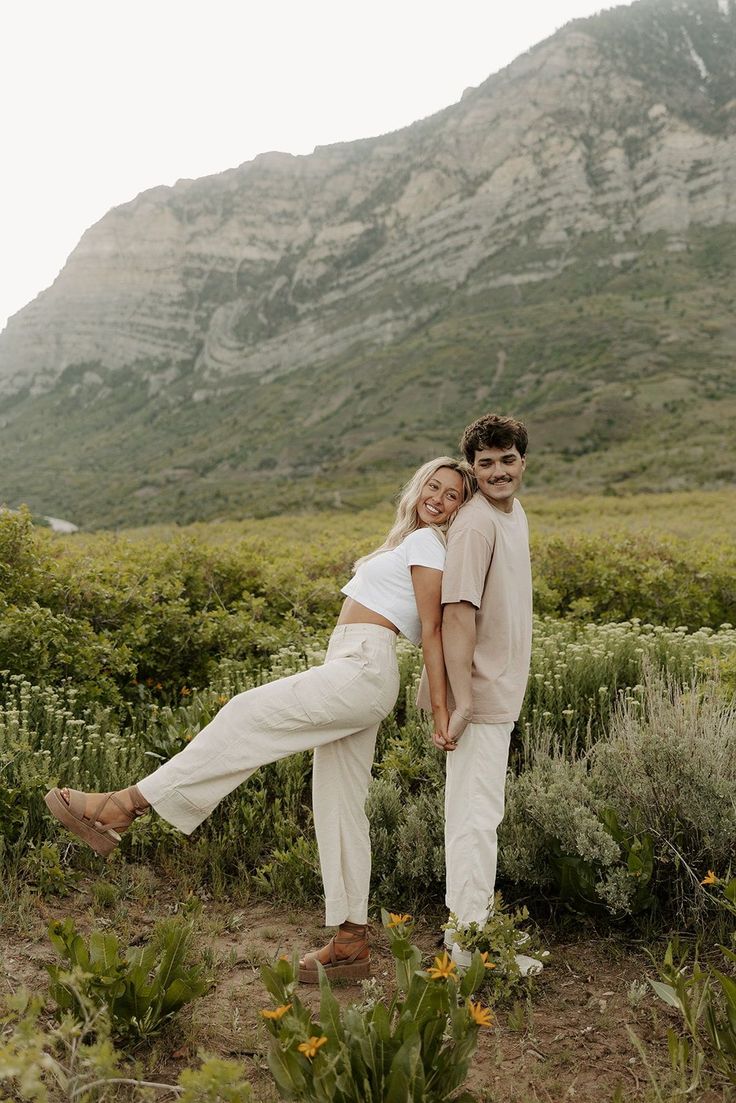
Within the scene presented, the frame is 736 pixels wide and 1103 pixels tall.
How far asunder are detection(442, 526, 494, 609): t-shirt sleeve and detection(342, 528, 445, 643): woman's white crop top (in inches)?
3.0

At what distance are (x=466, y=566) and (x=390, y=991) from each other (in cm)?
161

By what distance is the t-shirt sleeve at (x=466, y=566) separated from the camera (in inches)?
119

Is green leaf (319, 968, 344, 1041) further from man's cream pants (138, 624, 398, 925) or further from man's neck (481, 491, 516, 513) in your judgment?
man's neck (481, 491, 516, 513)

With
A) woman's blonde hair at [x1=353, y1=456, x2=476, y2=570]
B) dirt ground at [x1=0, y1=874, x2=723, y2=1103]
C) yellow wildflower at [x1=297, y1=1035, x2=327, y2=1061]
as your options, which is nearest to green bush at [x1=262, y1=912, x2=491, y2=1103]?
yellow wildflower at [x1=297, y1=1035, x2=327, y2=1061]

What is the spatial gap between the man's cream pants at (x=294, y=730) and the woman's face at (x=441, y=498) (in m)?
0.52

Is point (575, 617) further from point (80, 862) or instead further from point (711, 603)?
point (80, 862)

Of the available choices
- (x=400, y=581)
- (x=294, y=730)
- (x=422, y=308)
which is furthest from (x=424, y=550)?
(x=422, y=308)

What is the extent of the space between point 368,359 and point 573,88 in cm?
6337

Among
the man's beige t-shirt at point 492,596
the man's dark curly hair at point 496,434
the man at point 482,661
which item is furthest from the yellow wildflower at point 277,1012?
the man's dark curly hair at point 496,434

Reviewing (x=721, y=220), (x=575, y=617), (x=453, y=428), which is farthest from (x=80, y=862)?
(x=721, y=220)

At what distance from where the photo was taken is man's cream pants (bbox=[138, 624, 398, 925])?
2.99 meters

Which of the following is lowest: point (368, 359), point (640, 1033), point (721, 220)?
point (640, 1033)

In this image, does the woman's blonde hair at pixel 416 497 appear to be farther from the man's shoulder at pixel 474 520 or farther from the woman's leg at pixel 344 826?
the woman's leg at pixel 344 826

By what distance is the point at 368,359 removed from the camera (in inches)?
3770
